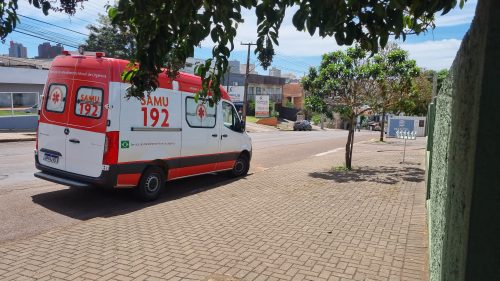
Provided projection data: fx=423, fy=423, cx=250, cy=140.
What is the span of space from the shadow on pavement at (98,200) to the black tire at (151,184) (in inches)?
5.5

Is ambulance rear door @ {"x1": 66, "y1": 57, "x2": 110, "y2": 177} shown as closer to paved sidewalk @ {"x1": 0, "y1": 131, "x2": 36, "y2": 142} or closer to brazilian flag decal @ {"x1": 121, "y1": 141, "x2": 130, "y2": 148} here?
brazilian flag decal @ {"x1": 121, "y1": 141, "x2": 130, "y2": 148}

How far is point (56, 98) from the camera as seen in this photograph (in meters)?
7.90

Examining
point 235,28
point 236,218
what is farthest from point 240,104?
point 235,28

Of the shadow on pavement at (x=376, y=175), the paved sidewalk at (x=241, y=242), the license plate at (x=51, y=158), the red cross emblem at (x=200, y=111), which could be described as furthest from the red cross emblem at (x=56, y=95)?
the shadow on pavement at (x=376, y=175)

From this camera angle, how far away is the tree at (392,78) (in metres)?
12.9

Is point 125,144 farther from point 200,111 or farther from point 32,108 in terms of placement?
point 32,108

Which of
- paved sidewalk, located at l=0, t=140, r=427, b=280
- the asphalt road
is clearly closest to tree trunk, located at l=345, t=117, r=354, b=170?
the asphalt road

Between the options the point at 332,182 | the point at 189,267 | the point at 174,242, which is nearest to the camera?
the point at 189,267

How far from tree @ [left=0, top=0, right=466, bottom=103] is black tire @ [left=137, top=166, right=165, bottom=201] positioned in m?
4.76

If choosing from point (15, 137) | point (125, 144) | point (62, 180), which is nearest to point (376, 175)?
point (125, 144)

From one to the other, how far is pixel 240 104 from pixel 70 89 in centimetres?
5273

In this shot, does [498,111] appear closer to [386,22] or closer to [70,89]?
[386,22]

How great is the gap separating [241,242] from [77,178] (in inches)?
140

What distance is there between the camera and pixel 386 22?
226 cm
